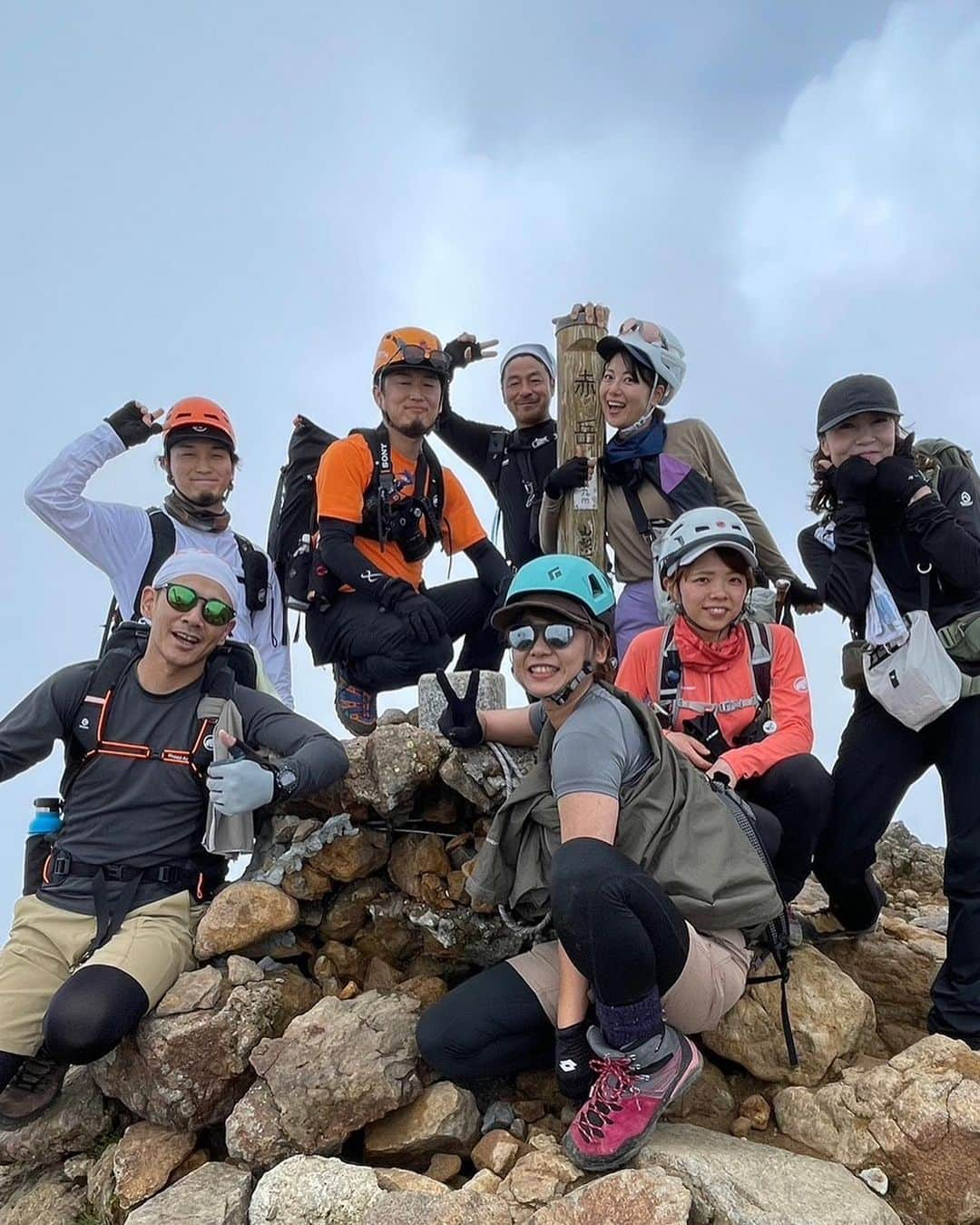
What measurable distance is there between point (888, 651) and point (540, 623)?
232cm

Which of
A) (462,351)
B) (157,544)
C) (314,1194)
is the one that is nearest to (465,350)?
(462,351)

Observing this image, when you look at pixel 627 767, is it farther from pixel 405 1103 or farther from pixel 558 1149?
pixel 405 1103

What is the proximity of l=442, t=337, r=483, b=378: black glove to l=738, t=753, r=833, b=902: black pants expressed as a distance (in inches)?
209

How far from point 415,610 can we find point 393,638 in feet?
1.17

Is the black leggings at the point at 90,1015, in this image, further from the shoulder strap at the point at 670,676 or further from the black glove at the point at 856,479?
the black glove at the point at 856,479

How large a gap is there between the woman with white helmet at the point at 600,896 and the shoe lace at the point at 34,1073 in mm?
2392

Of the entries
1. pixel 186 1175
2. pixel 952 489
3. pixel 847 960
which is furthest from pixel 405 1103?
pixel 952 489

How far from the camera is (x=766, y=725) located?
558 centimetres

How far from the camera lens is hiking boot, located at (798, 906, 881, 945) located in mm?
6551

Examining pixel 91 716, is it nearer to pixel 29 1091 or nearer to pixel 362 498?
pixel 29 1091

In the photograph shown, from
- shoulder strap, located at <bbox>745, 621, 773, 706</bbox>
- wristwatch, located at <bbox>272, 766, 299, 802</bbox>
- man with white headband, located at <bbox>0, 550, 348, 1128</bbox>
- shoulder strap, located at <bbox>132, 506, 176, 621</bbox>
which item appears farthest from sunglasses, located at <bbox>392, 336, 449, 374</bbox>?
wristwatch, located at <bbox>272, 766, 299, 802</bbox>

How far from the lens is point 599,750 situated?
4.67 m

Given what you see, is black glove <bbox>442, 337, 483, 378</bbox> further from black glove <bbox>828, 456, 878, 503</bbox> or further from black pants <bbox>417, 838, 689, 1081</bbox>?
black pants <bbox>417, 838, 689, 1081</bbox>

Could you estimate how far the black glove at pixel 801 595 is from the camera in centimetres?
690
